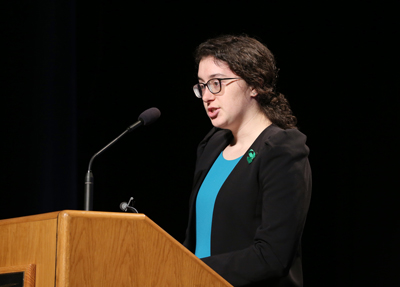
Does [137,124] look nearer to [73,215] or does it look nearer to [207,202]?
[207,202]

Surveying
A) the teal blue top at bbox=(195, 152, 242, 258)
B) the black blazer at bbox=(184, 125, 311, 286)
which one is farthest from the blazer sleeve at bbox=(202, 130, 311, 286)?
the teal blue top at bbox=(195, 152, 242, 258)

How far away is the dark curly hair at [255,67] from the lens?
1815 mm

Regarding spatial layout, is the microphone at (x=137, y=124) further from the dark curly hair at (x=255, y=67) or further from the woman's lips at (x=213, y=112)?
the dark curly hair at (x=255, y=67)

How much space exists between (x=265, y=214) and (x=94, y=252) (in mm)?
730

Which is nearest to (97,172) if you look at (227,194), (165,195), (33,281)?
(165,195)

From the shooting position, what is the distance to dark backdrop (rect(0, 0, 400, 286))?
2820 millimetres

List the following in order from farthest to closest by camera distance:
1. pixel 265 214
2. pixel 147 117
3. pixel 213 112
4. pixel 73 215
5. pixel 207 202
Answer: pixel 213 112
pixel 207 202
pixel 147 117
pixel 265 214
pixel 73 215

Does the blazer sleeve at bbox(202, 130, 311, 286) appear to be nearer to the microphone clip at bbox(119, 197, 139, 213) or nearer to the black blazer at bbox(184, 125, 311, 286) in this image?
the black blazer at bbox(184, 125, 311, 286)

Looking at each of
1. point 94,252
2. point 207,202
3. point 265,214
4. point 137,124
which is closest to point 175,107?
point 207,202

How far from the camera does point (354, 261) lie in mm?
2822

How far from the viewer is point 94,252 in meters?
0.90

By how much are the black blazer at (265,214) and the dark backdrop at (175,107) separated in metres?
1.35

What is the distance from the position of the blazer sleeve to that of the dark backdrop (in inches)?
55.0

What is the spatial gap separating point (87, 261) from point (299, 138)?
38.3 inches
